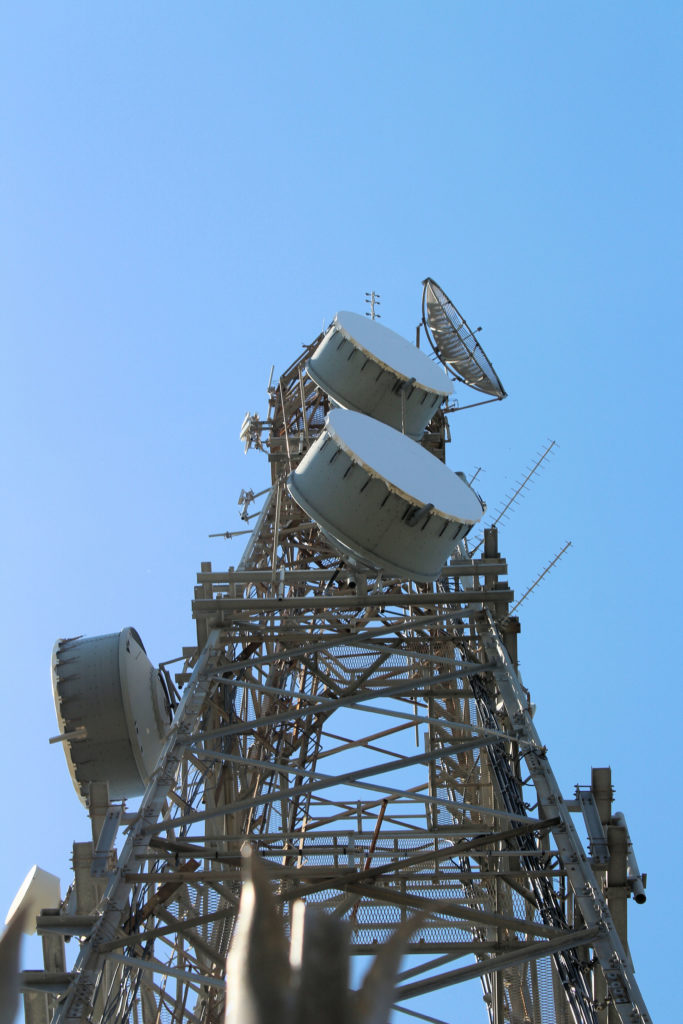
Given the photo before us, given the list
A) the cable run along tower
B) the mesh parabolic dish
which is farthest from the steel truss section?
the mesh parabolic dish

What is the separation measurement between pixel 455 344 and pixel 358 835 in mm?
13293

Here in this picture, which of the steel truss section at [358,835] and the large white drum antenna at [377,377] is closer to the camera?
the steel truss section at [358,835]

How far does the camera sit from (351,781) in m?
11.7

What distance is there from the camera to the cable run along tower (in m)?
9.48

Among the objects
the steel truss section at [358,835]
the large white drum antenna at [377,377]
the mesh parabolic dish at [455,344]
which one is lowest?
the steel truss section at [358,835]

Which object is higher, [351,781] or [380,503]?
[380,503]

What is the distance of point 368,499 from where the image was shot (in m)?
13.3

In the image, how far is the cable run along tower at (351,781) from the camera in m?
9.48

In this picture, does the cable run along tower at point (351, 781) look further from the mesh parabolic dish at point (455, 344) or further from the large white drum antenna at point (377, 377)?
the mesh parabolic dish at point (455, 344)

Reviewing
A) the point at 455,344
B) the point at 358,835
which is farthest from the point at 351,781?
the point at 455,344

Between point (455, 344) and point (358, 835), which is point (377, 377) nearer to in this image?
point (455, 344)

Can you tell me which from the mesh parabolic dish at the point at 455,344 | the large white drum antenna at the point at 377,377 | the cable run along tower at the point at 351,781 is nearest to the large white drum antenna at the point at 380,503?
the cable run along tower at the point at 351,781

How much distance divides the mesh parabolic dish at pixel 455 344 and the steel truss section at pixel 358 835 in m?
4.90

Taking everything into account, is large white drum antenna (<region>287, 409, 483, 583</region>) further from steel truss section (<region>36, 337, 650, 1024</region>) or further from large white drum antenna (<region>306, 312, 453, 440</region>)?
large white drum antenna (<region>306, 312, 453, 440</region>)
